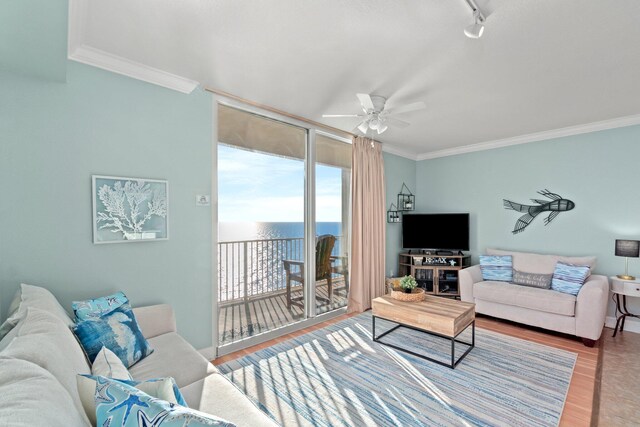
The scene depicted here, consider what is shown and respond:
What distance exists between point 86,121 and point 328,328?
314 centimetres

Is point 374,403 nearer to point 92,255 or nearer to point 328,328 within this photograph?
point 328,328

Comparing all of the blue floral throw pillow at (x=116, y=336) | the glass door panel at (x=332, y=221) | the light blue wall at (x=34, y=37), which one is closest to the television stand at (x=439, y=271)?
the glass door panel at (x=332, y=221)

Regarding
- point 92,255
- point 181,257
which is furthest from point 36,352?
point 181,257

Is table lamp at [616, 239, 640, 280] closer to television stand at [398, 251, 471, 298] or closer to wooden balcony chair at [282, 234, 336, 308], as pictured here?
television stand at [398, 251, 471, 298]

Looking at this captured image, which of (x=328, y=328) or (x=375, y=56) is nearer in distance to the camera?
(x=375, y=56)

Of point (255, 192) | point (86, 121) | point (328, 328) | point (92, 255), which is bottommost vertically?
point (328, 328)

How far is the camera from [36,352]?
923 mm

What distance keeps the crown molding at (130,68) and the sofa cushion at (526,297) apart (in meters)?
4.14

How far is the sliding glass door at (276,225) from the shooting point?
3148mm

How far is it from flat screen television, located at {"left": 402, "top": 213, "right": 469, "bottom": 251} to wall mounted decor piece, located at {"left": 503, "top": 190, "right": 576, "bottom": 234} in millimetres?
691

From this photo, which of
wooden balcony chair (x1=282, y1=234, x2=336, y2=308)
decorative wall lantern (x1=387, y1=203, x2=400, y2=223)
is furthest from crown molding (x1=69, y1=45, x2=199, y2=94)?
decorative wall lantern (x1=387, y1=203, x2=400, y2=223)

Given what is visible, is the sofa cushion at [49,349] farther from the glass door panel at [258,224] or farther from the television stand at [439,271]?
the television stand at [439,271]

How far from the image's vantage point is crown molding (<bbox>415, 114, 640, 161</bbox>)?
3.66m

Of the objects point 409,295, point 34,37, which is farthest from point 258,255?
point 34,37
